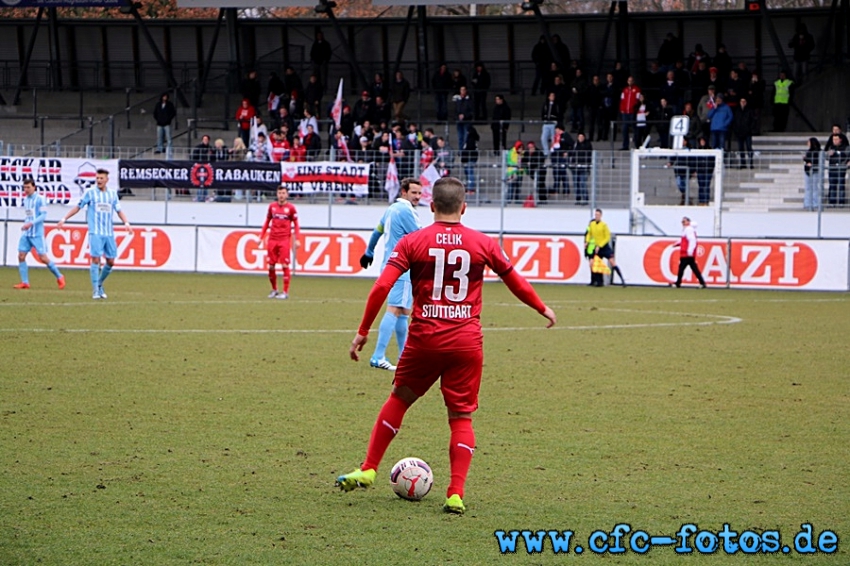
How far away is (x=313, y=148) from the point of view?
3422 centimetres

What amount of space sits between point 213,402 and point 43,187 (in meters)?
24.5

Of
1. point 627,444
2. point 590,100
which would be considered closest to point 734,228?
point 590,100

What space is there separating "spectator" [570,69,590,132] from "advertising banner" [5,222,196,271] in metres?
11.9

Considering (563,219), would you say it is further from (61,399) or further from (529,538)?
(529,538)

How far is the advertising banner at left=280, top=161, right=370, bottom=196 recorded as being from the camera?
104ft

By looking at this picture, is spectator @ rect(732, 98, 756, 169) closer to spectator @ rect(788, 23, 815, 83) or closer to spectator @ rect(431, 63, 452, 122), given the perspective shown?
spectator @ rect(788, 23, 815, 83)

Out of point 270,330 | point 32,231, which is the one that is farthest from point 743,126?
point 270,330

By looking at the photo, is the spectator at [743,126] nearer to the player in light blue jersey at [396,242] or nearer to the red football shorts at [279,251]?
the red football shorts at [279,251]

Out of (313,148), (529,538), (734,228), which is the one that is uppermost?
(313,148)

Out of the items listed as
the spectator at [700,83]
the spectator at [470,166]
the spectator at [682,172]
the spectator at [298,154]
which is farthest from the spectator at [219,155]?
the spectator at [700,83]

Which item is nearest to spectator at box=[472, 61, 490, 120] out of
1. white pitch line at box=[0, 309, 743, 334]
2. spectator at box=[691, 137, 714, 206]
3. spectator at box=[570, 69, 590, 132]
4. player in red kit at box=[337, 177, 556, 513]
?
→ spectator at box=[570, 69, 590, 132]

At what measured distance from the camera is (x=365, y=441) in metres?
8.66

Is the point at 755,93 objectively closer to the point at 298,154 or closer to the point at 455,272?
the point at 298,154

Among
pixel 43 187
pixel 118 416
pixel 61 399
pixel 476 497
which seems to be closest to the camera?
pixel 476 497
